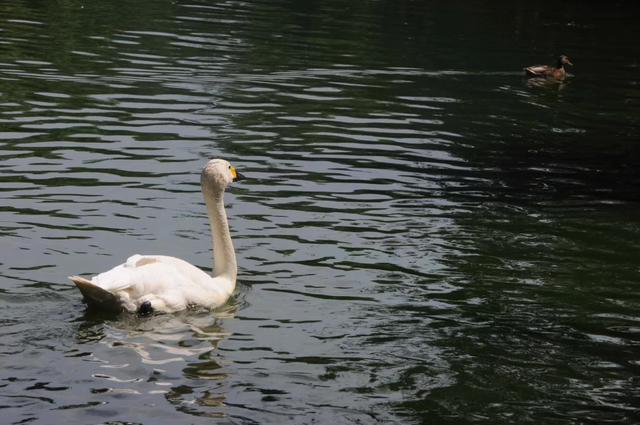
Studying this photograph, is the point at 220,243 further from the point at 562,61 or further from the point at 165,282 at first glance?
the point at 562,61

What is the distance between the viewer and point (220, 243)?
11.8m

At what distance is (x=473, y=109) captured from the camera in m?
23.0

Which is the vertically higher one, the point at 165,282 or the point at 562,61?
the point at 562,61

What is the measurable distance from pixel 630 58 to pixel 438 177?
15.7 m

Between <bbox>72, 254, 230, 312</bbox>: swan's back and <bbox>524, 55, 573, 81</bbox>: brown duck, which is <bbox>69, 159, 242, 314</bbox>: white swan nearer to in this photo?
<bbox>72, 254, 230, 312</bbox>: swan's back

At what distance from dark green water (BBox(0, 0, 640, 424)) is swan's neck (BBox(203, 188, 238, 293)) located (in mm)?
359

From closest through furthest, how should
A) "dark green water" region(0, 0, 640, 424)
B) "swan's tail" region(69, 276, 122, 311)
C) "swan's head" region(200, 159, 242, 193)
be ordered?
"dark green water" region(0, 0, 640, 424), "swan's tail" region(69, 276, 122, 311), "swan's head" region(200, 159, 242, 193)

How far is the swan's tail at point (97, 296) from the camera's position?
401 inches

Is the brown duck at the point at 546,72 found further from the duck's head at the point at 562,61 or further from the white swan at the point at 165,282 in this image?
the white swan at the point at 165,282

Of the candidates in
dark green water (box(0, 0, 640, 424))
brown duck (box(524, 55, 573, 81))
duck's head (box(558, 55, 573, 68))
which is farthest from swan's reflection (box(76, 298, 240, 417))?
duck's head (box(558, 55, 573, 68))

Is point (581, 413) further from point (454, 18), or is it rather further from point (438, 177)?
point (454, 18)

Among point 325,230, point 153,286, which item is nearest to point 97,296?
point 153,286

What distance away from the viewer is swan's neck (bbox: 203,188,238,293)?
1162 centimetres

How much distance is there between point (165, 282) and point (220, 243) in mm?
1173
